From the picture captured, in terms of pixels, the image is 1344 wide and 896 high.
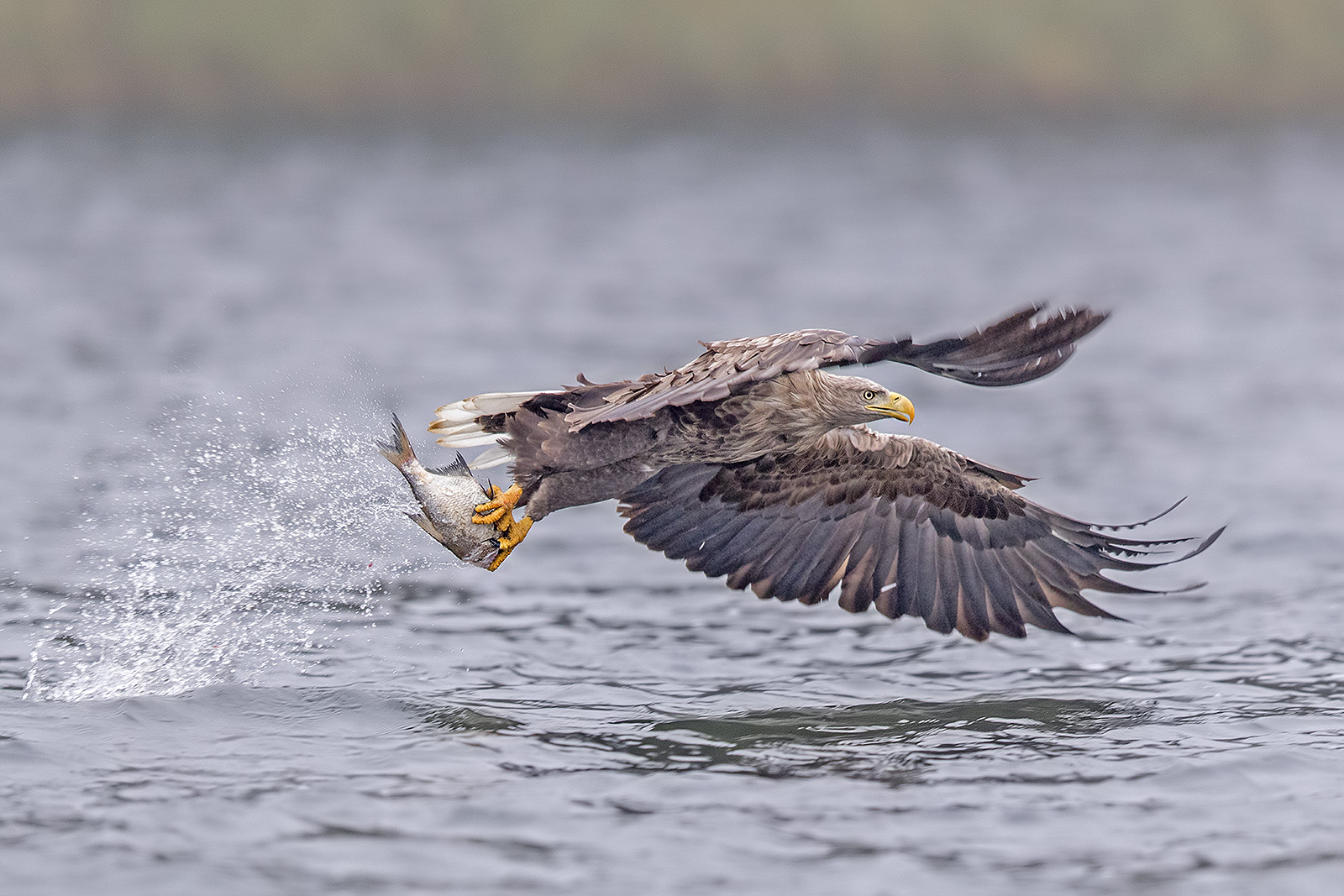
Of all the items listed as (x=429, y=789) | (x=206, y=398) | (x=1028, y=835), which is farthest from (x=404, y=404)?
(x=1028, y=835)

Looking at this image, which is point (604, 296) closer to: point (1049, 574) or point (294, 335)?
point (294, 335)

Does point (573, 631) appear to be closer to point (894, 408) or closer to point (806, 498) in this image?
point (806, 498)

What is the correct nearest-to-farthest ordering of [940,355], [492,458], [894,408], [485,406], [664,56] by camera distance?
[940,355]
[894,408]
[485,406]
[492,458]
[664,56]

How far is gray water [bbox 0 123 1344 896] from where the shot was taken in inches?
225

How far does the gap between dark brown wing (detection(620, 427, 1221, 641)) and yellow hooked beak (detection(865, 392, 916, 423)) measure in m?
0.67

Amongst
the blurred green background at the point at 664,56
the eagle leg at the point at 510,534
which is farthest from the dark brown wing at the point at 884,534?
the blurred green background at the point at 664,56

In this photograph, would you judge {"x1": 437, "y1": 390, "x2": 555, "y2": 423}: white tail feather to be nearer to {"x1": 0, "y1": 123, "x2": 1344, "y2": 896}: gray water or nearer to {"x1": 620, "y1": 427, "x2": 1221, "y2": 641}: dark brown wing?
{"x1": 0, "y1": 123, "x2": 1344, "y2": 896}: gray water

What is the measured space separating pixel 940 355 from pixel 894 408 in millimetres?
829

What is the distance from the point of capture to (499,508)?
21.6 ft

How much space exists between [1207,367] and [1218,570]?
5801 millimetres

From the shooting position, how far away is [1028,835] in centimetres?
587

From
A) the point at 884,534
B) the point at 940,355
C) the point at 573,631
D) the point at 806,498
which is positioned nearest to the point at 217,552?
the point at 573,631

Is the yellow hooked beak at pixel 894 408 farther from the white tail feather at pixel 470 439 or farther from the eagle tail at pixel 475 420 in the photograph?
A: the white tail feather at pixel 470 439

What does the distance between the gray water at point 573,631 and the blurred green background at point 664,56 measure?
669cm
